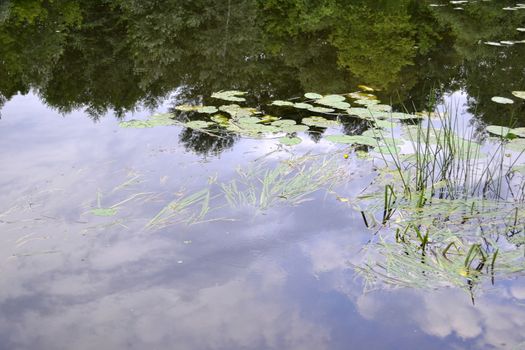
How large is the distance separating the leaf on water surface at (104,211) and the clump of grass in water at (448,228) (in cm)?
170

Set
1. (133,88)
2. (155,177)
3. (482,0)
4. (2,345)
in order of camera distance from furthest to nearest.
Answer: (482,0), (133,88), (155,177), (2,345)

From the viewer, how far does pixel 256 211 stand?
3459 mm

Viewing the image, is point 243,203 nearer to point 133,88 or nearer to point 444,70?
point 133,88

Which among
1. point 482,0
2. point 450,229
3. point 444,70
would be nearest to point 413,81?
point 444,70

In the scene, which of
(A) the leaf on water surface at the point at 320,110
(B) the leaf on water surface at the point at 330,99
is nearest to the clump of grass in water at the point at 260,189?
(A) the leaf on water surface at the point at 320,110

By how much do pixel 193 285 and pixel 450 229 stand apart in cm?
162

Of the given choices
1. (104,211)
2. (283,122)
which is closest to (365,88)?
(283,122)

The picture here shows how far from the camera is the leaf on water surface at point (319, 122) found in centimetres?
498

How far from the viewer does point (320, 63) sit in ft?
26.8

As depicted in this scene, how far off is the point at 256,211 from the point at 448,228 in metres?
1.27

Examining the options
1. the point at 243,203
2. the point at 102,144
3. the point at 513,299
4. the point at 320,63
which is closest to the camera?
the point at 513,299

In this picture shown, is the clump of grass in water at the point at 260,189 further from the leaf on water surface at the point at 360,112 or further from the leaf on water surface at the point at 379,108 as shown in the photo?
the leaf on water surface at the point at 379,108

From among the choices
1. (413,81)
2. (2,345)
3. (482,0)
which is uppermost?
(482,0)

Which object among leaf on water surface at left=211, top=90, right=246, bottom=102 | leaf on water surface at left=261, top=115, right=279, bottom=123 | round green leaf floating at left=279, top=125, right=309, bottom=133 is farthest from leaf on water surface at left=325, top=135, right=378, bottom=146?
leaf on water surface at left=211, top=90, right=246, bottom=102
